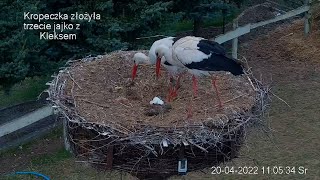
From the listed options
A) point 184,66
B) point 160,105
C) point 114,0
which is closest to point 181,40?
point 184,66

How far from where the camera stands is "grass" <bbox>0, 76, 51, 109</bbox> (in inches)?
352

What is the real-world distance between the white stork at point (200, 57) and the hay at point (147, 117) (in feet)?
0.95

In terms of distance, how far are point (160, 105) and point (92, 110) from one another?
1.79 feet

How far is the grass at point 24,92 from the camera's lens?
29.3ft

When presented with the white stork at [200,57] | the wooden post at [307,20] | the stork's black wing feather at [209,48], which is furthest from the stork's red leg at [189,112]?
the wooden post at [307,20]

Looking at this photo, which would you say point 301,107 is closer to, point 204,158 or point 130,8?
point 130,8

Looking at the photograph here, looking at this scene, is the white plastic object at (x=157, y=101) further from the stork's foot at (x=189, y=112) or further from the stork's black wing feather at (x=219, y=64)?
the stork's black wing feather at (x=219, y=64)

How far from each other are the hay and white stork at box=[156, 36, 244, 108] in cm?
29

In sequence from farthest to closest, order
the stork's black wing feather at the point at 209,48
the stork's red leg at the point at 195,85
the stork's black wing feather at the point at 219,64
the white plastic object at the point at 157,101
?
the stork's red leg at the point at 195,85
the white plastic object at the point at 157,101
the stork's black wing feather at the point at 209,48
the stork's black wing feather at the point at 219,64

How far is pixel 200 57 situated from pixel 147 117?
0.61m

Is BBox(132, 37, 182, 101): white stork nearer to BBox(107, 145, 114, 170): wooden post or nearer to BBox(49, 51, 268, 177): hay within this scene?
BBox(49, 51, 268, 177): hay

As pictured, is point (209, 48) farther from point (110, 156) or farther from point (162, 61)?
point (110, 156)

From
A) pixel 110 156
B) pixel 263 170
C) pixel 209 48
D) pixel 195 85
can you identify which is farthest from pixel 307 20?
pixel 110 156

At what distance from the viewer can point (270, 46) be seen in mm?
10945
